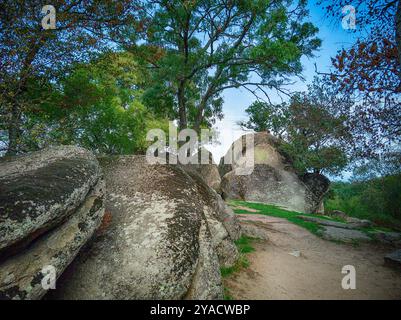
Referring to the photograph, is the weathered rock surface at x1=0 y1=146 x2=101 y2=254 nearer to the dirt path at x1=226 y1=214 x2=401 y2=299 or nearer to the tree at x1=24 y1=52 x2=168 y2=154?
the dirt path at x1=226 y1=214 x2=401 y2=299

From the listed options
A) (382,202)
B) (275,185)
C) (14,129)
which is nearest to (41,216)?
(14,129)

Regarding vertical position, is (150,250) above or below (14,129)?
below

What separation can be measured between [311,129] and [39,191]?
18293mm

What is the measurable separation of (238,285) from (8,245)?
4.17 meters

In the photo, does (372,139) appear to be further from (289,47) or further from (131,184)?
(131,184)

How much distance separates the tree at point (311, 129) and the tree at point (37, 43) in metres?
8.59

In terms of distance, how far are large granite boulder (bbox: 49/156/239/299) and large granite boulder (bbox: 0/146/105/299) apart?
1.62 feet

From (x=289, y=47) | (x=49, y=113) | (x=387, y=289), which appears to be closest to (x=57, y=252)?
(x=387, y=289)

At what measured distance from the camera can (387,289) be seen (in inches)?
223

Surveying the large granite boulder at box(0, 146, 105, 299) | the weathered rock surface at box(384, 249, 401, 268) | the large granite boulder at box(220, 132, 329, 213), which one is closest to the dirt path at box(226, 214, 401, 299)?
the weathered rock surface at box(384, 249, 401, 268)

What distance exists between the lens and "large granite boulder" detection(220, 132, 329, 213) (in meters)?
21.1

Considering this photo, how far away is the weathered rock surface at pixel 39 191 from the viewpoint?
308 cm

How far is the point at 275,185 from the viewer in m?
21.8

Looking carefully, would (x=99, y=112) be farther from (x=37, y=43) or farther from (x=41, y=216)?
(x=41, y=216)
